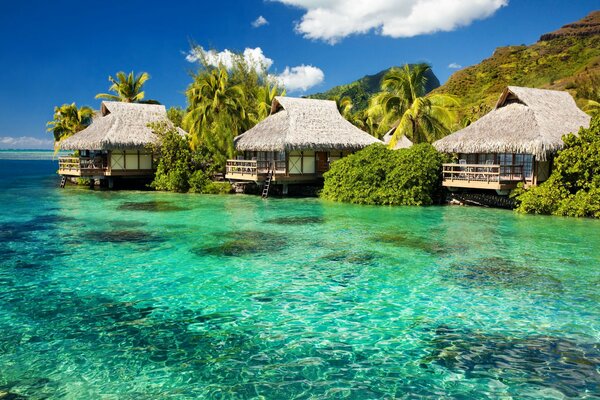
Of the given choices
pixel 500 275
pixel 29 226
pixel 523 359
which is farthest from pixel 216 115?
pixel 523 359

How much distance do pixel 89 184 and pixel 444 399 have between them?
35717mm

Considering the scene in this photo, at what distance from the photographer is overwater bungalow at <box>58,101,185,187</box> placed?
A: 107ft

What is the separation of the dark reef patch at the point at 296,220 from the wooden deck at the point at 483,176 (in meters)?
7.36

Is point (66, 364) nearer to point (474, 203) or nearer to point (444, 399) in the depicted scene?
point (444, 399)

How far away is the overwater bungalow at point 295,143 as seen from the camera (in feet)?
92.4

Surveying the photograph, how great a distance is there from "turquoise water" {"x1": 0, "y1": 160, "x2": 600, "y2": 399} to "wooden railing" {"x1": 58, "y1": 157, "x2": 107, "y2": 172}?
53.1ft

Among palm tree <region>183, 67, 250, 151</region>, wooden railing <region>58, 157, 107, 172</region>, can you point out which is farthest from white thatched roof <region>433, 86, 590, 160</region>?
wooden railing <region>58, 157, 107, 172</region>

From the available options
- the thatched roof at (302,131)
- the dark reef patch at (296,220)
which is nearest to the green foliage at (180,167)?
the thatched roof at (302,131)

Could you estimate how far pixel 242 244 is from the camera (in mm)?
15281

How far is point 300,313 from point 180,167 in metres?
24.8

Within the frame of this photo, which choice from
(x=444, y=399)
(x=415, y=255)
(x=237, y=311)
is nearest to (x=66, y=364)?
(x=237, y=311)

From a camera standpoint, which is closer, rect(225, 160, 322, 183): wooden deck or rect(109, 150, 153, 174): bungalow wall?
rect(225, 160, 322, 183): wooden deck

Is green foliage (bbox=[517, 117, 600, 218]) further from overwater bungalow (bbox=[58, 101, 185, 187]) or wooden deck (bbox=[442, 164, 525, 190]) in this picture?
overwater bungalow (bbox=[58, 101, 185, 187])

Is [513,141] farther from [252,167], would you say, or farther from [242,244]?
[252,167]
